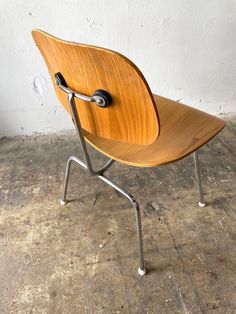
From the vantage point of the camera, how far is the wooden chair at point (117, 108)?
25.9 inches

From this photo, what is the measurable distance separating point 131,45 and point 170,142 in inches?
30.6

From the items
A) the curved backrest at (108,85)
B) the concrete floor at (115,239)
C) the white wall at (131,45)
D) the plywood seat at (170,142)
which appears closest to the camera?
the curved backrest at (108,85)

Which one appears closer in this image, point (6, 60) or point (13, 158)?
point (6, 60)

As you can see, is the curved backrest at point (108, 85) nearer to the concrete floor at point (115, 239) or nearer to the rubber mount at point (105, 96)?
the rubber mount at point (105, 96)

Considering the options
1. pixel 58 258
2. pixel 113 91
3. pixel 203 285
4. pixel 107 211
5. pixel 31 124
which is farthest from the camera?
pixel 31 124

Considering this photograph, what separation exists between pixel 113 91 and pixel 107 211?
74 cm

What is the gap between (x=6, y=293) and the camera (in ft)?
3.53

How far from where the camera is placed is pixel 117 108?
0.74m

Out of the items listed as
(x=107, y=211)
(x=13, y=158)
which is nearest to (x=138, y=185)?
(x=107, y=211)

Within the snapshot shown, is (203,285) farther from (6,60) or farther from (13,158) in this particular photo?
(6,60)

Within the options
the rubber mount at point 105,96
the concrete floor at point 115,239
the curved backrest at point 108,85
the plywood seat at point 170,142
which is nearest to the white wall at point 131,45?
the concrete floor at point 115,239

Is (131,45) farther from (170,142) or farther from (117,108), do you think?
(117,108)

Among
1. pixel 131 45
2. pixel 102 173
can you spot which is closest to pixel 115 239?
pixel 102 173

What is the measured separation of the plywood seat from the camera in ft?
3.00
